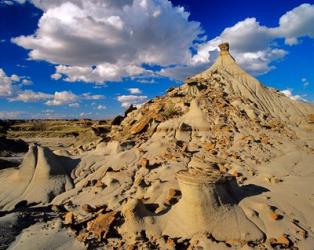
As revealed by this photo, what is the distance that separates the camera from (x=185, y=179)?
7832mm

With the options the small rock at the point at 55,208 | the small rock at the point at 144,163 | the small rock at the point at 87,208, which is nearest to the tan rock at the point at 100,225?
the small rock at the point at 87,208

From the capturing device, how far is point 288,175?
10.4 meters

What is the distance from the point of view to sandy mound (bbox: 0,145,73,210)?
35.3 ft

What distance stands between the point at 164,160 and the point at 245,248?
4610mm

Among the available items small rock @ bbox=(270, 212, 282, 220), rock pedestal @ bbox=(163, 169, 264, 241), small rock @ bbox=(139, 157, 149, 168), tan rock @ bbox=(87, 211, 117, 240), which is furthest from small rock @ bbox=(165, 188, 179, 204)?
small rock @ bbox=(270, 212, 282, 220)

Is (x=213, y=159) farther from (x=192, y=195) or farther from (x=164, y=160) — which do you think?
(x=192, y=195)

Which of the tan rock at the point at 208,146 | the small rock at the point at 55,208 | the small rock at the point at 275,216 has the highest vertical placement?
the tan rock at the point at 208,146

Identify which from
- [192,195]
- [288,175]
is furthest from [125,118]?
[192,195]

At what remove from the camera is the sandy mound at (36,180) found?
35.3ft

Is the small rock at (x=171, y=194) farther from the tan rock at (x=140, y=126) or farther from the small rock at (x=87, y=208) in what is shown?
the tan rock at (x=140, y=126)

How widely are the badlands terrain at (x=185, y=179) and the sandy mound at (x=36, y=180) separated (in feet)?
0.11

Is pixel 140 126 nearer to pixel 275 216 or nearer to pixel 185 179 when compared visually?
pixel 185 179

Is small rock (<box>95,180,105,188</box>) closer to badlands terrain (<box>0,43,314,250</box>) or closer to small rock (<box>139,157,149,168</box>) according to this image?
badlands terrain (<box>0,43,314,250</box>)

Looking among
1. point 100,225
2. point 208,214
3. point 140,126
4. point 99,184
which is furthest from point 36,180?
point 208,214
